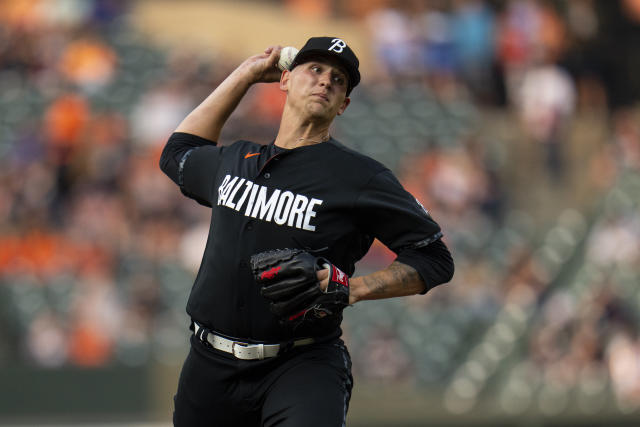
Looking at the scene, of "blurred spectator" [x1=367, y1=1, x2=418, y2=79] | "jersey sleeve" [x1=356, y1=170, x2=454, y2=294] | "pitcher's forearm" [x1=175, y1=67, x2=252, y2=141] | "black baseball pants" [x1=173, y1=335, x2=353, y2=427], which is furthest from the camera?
"blurred spectator" [x1=367, y1=1, x2=418, y2=79]

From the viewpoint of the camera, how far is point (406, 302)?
1030 centimetres

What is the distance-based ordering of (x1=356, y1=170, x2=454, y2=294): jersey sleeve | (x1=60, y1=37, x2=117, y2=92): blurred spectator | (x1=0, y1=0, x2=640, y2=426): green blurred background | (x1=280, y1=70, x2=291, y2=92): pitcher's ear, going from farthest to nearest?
1. (x1=60, y1=37, x2=117, y2=92): blurred spectator
2. (x1=0, y1=0, x2=640, y2=426): green blurred background
3. (x1=280, y1=70, x2=291, y2=92): pitcher's ear
4. (x1=356, y1=170, x2=454, y2=294): jersey sleeve

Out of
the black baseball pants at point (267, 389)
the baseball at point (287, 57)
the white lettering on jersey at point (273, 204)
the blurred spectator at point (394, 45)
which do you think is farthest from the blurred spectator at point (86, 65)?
the black baseball pants at point (267, 389)

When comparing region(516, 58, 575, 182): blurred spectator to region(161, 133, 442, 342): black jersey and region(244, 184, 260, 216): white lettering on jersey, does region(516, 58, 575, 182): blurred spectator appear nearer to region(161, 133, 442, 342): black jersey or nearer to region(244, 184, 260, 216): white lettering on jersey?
region(161, 133, 442, 342): black jersey

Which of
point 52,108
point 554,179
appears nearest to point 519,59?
point 554,179

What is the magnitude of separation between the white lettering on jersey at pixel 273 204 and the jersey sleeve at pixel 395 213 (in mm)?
183

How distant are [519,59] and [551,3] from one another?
6.58 ft

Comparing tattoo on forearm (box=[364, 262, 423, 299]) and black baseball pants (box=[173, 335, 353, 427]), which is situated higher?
tattoo on forearm (box=[364, 262, 423, 299])

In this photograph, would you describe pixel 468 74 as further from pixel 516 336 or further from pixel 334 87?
pixel 334 87

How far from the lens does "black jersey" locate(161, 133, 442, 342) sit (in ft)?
12.8

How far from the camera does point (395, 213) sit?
3.88 metres

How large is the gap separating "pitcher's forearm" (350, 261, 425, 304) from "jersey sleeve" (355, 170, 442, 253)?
107mm

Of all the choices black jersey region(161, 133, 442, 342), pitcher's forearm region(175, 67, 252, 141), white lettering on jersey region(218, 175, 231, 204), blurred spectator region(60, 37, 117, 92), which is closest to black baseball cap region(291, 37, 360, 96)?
black jersey region(161, 133, 442, 342)

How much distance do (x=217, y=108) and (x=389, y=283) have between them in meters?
1.17
